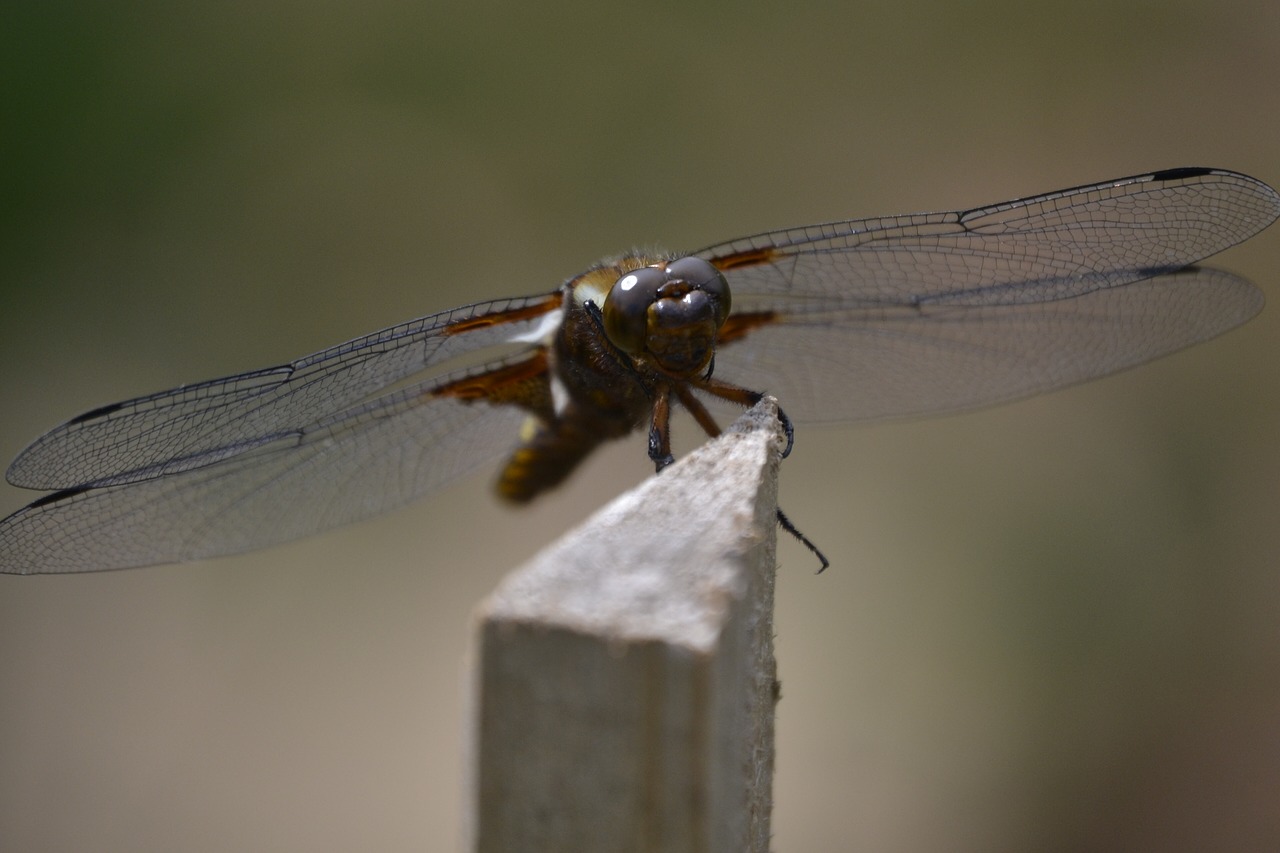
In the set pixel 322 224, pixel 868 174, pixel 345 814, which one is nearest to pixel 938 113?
pixel 868 174

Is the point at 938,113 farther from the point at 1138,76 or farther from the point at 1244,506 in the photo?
the point at 1244,506

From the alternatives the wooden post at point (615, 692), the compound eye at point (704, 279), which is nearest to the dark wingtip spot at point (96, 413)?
the compound eye at point (704, 279)

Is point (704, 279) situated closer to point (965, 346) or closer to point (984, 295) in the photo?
point (984, 295)

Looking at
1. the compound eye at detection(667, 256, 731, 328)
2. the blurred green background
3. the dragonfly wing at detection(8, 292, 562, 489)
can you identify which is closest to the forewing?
the compound eye at detection(667, 256, 731, 328)

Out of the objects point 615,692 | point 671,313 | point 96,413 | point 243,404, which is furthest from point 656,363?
point 615,692

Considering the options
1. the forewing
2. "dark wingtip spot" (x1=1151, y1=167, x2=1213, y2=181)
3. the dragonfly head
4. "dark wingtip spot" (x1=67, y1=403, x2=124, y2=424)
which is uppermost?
"dark wingtip spot" (x1=1151, y1=167, x2=1213, y2=181)

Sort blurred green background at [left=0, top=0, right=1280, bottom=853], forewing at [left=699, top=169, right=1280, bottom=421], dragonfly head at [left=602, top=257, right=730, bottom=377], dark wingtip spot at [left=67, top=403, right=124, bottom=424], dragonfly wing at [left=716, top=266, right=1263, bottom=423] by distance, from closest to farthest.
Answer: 1. dragonfly head at [left=602, top=257, right=730, bottom=377]
2. dark wingtip spot at [left=67, top=403, right=124, bottom=424]
3. forewing at [left=699, top=169, right=1280, bottom=421]
4. dragonfly wing at [left=716, top=266, right=1263, bottom=423]
5. blurred green background at [left=0, top=0, right=1280, bottom=853]

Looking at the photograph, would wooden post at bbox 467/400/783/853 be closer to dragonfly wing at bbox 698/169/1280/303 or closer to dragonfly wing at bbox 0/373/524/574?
dragonfly wing at bbox 698/169/1280/303

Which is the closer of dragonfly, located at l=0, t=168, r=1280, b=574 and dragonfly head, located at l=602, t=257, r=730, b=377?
dragonfly head, located at l=602, t=257, r=730, b=377

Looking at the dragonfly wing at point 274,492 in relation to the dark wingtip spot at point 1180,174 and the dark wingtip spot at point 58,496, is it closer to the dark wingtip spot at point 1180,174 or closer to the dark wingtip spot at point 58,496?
the dark wingtip spot at point 58,496
